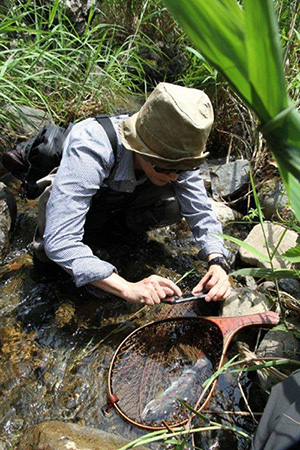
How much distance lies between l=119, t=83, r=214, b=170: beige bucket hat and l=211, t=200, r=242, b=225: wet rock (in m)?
1.40

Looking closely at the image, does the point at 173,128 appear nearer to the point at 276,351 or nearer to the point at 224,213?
the point at 276,351

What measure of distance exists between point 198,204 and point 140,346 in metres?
1.02

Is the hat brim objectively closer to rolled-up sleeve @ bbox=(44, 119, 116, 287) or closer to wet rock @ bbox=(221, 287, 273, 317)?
rolled-up sleeve @ bbox=(44, 119, 116, 287)

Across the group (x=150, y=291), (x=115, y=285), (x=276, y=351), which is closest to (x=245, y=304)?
(x=276, y=351)

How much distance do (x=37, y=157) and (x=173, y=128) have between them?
102 cm

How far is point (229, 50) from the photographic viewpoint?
45 centimetres

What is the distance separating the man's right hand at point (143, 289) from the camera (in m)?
2.08

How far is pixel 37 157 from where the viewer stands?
2.52 metres

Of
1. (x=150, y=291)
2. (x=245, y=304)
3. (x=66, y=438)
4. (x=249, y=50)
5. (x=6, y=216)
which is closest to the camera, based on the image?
(x=249, y=50)

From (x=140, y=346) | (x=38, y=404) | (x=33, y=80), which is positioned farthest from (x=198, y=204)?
(x=33, y=80)

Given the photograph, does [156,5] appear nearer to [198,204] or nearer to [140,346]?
[198,204]

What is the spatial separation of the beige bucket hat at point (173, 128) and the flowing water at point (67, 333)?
41.2 inches

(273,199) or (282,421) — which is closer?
(282,421)

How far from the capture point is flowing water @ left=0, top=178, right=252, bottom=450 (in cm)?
212
